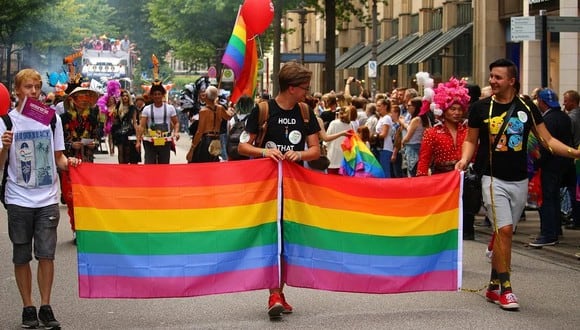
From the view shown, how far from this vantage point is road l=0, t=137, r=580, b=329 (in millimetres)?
8430

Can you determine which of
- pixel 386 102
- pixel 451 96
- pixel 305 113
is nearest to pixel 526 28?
pixel 386 102

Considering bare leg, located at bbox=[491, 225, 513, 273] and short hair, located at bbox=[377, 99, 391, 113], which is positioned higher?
short hair, located at bbox=[377, 99, 391, 113]

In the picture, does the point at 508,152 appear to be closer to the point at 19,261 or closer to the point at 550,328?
the point at 550,328

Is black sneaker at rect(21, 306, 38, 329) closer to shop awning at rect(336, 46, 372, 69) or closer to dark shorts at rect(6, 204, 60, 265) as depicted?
dark shorts at rect(6, 204, 60, 265)

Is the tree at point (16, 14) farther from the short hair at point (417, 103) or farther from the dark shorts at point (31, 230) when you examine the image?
the dark shorts at point (31, 230)

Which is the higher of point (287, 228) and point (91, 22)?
point (91, 22)

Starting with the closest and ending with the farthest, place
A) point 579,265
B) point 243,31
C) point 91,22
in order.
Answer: point 579,265, point 243,31, point 91,22

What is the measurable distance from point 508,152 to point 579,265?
3291 millimetres

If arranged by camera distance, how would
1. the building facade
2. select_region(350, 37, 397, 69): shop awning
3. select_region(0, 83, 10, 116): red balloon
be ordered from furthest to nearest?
select_region(350, 37, 397, 69): shop awning, the building facade, select_region(0, 83, 10, 116): red balloon

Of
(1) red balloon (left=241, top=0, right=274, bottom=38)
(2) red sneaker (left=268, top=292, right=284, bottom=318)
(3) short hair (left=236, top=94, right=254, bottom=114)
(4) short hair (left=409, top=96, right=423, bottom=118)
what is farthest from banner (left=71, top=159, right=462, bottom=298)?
(3) short hair (left=236, top=94, right=254, bottom=114)

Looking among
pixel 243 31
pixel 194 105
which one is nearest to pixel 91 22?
pixel 194 105

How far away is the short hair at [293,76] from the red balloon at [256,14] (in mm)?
7279

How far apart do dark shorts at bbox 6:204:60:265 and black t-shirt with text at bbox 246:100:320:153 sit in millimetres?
1602

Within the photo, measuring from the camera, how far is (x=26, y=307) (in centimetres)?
827
